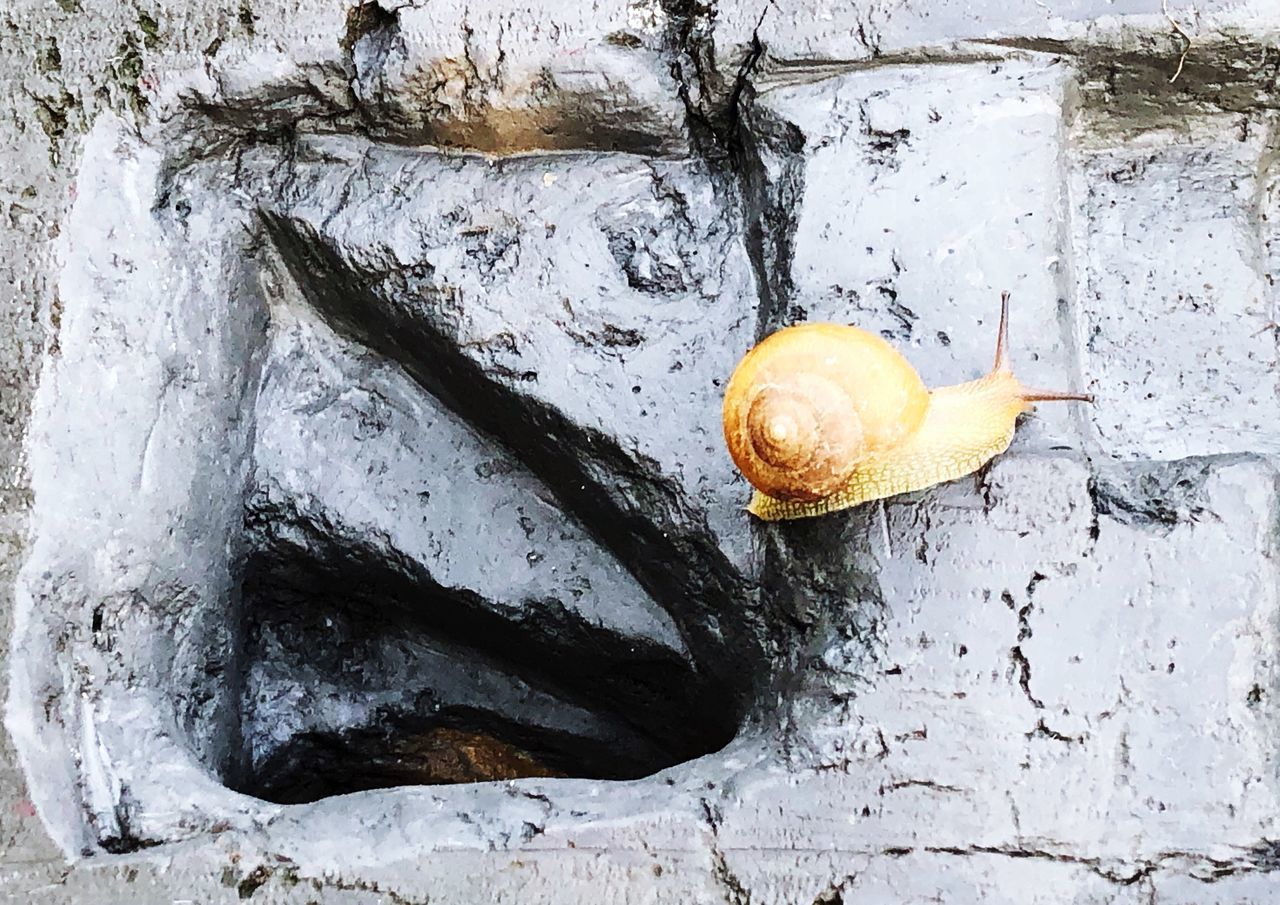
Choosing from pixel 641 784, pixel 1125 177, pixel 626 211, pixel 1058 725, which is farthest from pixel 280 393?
pixel 1125 177

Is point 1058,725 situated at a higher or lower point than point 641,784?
higher

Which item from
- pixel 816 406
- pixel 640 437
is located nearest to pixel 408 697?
pixel 640 437

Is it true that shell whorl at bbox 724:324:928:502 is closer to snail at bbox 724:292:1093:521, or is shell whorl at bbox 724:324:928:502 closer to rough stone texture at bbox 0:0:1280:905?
snail at bbox 724:292:1093:521

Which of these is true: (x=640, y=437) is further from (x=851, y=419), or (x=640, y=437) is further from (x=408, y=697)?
(x=408, y=697)

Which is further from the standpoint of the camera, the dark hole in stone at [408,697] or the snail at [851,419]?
the dark hole in stone at [408,697]

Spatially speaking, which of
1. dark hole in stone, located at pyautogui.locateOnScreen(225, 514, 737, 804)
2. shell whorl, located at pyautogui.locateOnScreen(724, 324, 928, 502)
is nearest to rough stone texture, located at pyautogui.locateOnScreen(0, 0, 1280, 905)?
dark hole in stone, located at pyautogui.locateOnScreen(225, 514, 737, 804)

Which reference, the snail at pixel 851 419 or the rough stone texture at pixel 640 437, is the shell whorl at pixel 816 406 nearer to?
the snail at pixel 851 419

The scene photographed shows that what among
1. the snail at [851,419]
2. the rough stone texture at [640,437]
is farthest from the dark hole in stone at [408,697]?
the snail at [851,419]

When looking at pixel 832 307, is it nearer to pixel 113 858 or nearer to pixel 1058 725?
pixel 1058 725
